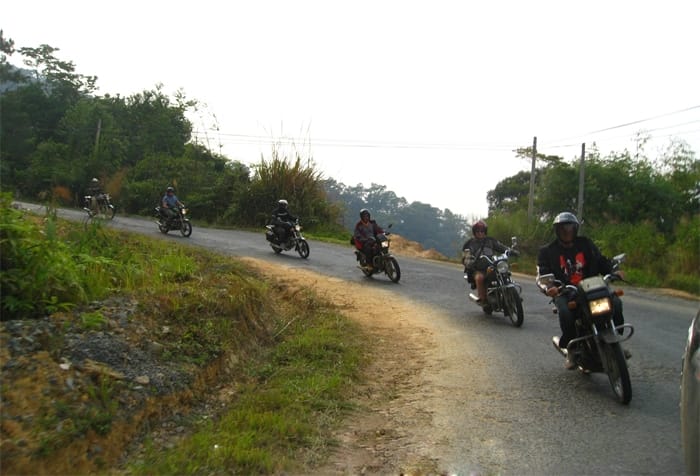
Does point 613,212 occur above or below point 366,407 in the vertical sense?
above

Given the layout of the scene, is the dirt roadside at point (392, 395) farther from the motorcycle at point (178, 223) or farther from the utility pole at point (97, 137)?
the utility pole at point (97, 137)

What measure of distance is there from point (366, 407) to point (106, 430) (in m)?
2.45

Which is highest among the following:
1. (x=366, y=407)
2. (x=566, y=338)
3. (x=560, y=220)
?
(x=560, y=220)

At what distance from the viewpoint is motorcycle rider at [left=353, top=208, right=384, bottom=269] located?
54.2 ft

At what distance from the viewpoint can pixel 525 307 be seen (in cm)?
1265

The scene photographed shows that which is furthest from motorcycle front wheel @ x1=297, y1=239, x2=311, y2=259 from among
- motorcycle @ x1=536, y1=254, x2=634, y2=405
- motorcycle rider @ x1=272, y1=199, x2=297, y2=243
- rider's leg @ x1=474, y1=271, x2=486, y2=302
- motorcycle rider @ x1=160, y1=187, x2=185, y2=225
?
motorcycle @ x1=536, y1=254, x2=634, y2=405

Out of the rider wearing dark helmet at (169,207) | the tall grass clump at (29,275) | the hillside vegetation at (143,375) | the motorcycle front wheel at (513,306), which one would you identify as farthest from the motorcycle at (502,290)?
the rider wearing dark helmet at (169,207)

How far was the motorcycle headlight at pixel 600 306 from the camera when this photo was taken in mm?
6211

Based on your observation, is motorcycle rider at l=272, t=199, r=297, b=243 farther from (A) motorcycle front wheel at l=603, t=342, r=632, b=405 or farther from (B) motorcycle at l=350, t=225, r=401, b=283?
(A) motorcycle front wheel at l=603, t=342, r=632, b=405

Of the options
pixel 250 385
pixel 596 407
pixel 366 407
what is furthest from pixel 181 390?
pixel 596 407

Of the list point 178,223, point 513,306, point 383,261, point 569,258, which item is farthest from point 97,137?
point 569,258

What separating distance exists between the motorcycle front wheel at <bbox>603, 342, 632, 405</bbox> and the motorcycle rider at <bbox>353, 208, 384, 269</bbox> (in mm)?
10355

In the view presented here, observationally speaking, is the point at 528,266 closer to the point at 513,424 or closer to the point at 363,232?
the point at 363,232

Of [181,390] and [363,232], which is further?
[363,232]
